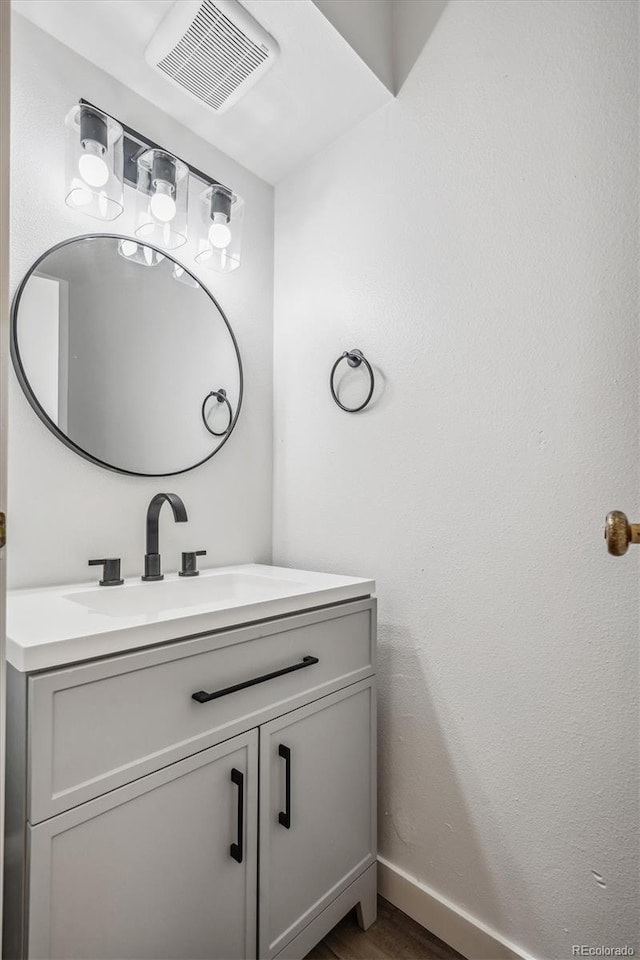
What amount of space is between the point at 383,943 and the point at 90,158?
2.02 metres

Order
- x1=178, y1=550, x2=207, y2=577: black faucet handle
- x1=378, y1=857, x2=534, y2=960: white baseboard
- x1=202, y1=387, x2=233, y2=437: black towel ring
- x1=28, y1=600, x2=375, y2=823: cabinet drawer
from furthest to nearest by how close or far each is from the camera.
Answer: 1. x1=202, y1=387, x2=233, y2=437: black towel ring
2. x1=178, y1=550, x2=207, y2=577: black faucet handle
3. x1=378, y1=857, x2=534, y2=960: white baseboard
4. x1=28, y1=600, x2=375, y2=823: cabinet drawer

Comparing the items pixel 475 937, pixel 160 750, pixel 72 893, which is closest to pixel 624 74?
pixel 160 750

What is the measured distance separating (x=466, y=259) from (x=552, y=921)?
1.50 metres

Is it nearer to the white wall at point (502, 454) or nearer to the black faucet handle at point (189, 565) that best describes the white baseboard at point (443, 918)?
the white wall at point (502, 454)

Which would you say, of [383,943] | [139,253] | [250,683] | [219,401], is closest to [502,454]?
[250,683]

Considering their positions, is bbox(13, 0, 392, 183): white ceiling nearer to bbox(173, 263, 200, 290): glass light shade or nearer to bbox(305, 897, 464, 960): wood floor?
bbox(173, 263, 200, 290): glass light shade

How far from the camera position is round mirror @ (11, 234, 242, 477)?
1.22m

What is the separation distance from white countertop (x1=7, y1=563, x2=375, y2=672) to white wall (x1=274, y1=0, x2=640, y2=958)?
0.82 feet

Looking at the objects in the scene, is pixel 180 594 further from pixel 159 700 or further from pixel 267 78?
pixel 267 78

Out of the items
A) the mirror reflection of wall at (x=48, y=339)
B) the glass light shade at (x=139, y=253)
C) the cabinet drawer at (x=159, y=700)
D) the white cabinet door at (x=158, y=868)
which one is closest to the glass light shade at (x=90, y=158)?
the glass light shade at (x=139, y=253)

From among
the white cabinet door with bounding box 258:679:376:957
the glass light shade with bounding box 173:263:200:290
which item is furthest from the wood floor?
the glass light shade with bounding box 173:263:200:290

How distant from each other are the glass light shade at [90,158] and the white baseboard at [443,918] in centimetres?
187

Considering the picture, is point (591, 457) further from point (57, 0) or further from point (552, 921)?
point (57, 0)

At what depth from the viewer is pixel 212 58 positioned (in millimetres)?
1302
